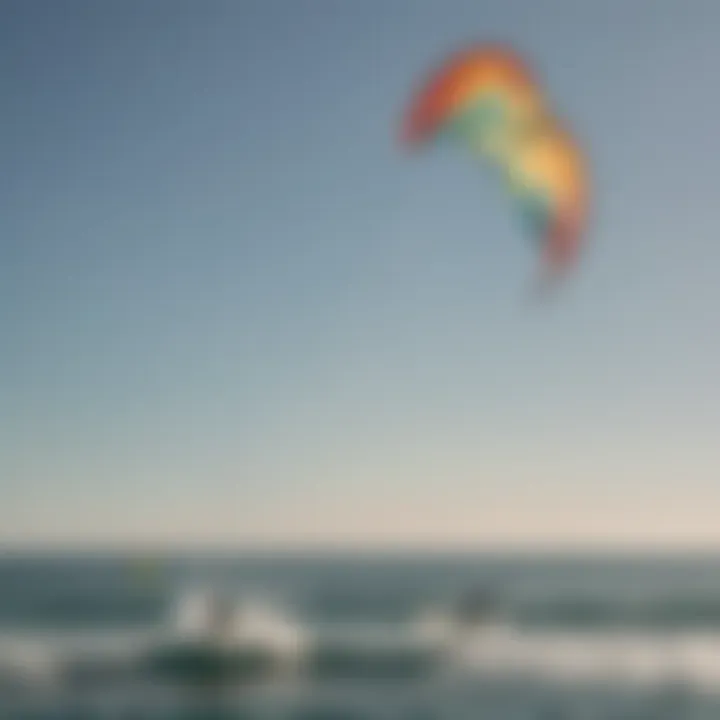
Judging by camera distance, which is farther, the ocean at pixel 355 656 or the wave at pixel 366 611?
the wave at pixel 366 611

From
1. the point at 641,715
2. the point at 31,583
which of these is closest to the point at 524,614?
the point at 641,715

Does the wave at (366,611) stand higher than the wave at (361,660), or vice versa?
the wave at (366,611)

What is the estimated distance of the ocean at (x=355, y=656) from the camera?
601cm

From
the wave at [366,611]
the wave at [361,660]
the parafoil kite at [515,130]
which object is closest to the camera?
the parafoil kite at [515,130]

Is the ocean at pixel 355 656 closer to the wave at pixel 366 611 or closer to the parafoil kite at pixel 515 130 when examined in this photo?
the wave at pixel 366 611

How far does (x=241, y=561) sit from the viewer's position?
14.0m

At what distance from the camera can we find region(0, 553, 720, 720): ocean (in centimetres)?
601

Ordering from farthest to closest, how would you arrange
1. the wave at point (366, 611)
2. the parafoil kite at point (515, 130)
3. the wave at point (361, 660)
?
the wave at point (366, 611) → the wave at point (361, 660) → the parafoil kite at point (515, 130)

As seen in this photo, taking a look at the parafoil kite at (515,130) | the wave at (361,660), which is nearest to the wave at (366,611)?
the wave at (361,660)

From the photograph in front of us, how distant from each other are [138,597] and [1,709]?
4592 millimetres

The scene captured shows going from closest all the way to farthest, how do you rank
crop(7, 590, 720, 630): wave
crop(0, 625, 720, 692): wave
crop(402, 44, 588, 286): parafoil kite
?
crop(402, 44, 588, 286): parafoil kite
crop(0, 625, 720, 692): wave
crop(7, 590, 720, 630): wave

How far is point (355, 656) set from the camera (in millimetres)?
7254

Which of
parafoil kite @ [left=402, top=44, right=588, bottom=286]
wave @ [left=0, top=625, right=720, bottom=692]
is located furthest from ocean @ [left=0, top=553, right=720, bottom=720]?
parafoil kite @ [left=402, top=44, right=588, bottom=286]

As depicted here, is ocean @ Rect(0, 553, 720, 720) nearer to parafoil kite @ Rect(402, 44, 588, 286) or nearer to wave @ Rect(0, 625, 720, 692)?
wave @ Rect(0, 625, 720, 692)
